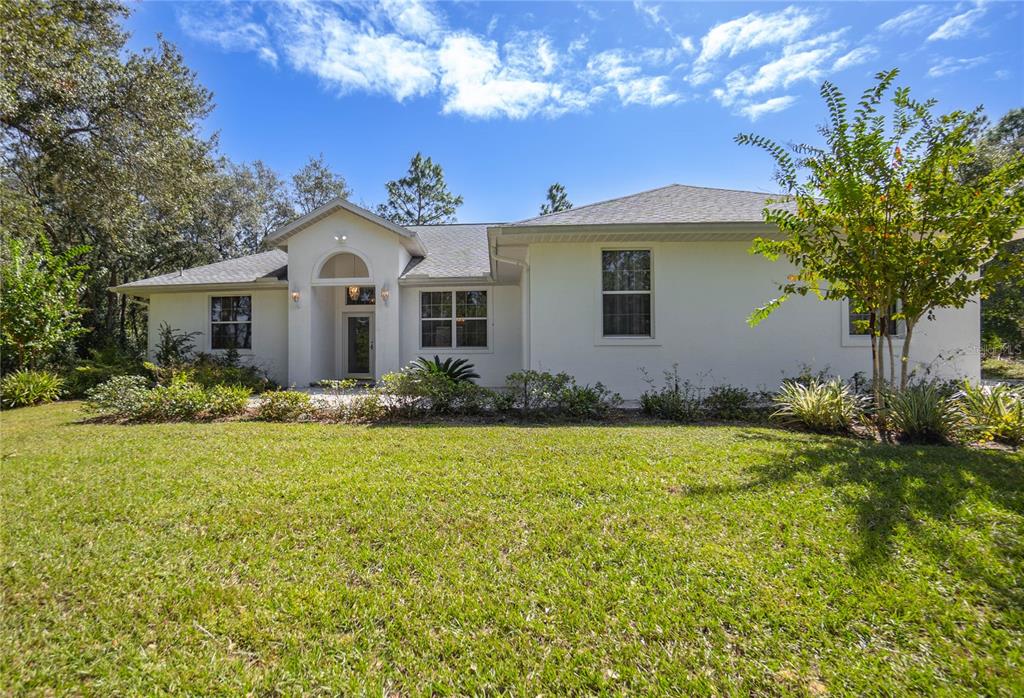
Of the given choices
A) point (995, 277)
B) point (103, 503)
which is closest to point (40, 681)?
point (103, 503)

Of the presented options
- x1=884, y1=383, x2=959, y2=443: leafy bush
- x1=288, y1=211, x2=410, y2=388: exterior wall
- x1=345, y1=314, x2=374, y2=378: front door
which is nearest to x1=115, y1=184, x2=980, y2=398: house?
x1=884, y1=383, x2=959, y2=443: leafy bush

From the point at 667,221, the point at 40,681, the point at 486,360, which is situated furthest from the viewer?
the point at 486,360

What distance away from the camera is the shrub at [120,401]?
7836 mm

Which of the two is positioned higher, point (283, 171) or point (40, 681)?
point (283, 171)

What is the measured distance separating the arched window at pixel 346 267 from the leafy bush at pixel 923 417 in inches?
507

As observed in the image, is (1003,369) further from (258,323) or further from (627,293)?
(258,323)

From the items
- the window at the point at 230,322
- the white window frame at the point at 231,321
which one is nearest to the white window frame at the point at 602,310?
the white window frame at the point at 231,321

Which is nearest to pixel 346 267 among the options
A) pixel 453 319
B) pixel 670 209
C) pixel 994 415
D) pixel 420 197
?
pixel 453 319

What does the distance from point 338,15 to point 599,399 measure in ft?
31.7

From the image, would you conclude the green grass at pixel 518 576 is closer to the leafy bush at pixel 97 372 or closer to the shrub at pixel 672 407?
the shrub at pixel 672 407

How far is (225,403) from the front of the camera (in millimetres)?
8109

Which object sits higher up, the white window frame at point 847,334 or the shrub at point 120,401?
the white window frame at point 847,334

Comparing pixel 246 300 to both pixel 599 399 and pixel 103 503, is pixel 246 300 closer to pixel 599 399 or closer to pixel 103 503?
pixel 103 503

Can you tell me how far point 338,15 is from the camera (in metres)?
8.52
